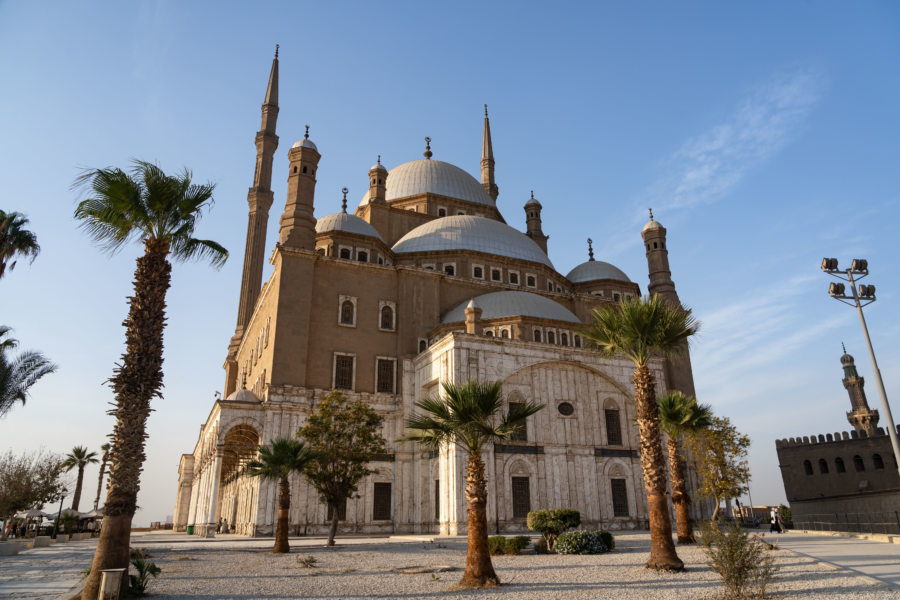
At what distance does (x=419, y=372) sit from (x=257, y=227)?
689 inches

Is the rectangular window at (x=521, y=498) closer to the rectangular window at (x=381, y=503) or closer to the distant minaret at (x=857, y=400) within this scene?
the rectangular window at (x=381, y=503)

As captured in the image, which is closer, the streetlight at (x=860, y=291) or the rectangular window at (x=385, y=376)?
the streetlight at (x=860, y=291)

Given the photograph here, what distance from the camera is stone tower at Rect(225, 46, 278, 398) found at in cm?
4006

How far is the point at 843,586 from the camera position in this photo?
31.3ft

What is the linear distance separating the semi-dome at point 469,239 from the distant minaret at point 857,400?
35.7 m

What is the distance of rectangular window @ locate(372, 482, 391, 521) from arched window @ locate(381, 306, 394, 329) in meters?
7.84

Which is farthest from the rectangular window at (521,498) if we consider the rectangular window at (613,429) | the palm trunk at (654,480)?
the palm trunk at (654,480)

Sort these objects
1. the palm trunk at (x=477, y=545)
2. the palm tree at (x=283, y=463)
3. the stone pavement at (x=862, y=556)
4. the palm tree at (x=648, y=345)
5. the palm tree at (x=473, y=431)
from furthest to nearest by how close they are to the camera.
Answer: the palm tree at (x=283, y=463)
the palm tree at (x=648, y=345)
the stone pavement at (x=862, y=556)
the palm tree at (x=473, y=431)
the palm trunk at (x=477, y=545)

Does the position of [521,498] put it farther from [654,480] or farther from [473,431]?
[473,431]

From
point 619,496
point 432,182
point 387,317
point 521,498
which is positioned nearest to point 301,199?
point 387,317

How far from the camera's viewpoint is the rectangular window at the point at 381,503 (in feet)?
90.1

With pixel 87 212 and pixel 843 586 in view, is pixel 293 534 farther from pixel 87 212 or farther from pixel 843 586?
pixel 843 586

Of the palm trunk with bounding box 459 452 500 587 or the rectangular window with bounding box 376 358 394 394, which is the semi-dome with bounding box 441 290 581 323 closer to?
the rectangular window with bounding box 376 358 394 394

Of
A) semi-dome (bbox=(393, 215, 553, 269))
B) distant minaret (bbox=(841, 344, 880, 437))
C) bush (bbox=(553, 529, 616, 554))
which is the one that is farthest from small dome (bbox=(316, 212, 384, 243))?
distant minaret (bbox=(841, 344, 880, 437))
